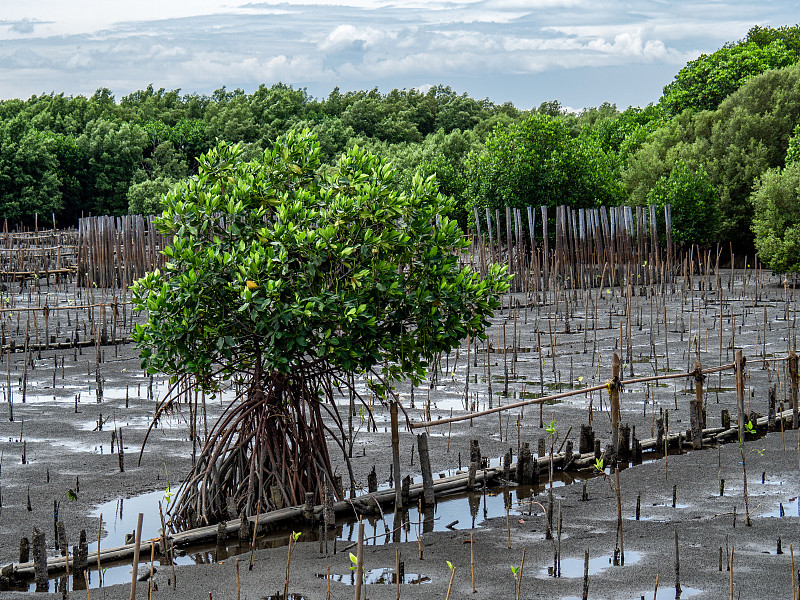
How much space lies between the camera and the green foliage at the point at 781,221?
1095 inches

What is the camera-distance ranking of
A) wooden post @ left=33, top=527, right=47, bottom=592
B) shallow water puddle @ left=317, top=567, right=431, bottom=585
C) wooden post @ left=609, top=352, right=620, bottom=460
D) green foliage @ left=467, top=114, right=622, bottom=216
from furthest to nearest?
1. green foliage @ left=467, top=114, right=622, bottom=216
2. wooden post @ left=609, top=352, right=620, bottom=460
3. shallow water puddle @ left=317, top=567, right=431, bottom=585
4. wooden post @ left=33, top=527, right=47, bottom=592

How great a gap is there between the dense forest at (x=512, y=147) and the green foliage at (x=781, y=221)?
0.14ft

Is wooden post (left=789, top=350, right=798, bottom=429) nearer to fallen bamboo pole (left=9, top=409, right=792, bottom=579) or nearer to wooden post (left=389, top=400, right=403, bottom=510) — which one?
fallen bamboo pole (left=9, top=409, right=792, bottom=579)

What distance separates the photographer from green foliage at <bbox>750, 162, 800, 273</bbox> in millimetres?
27812

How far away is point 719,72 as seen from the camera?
40.7 m

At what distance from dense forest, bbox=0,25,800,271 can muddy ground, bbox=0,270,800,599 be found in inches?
326

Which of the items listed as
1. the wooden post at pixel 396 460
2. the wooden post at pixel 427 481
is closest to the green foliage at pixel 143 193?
→ the wooden post at pixel 427 481

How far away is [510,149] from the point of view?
3259 cm

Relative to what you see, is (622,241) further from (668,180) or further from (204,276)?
(204,276)

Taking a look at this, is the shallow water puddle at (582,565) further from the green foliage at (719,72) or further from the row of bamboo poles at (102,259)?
the green foliage at (719,72)

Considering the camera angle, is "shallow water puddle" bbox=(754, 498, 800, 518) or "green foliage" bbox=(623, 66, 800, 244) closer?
"shallow water puddle" bbox=(754, 498, 800, 518)

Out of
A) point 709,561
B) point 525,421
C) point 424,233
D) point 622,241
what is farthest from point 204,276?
point 622,241

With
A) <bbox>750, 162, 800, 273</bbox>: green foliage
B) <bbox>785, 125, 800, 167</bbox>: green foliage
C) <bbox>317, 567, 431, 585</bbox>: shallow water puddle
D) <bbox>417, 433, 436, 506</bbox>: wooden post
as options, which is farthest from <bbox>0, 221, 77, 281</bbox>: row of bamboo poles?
<bbox>317, 567, 431, 585</bbox>: shallow water puddle

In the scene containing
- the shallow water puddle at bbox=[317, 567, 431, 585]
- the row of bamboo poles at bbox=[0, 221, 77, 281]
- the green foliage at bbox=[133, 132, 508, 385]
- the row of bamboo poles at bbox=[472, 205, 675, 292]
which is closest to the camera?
the shallow water puddle at bbox=[317, 567, 431, 585]
